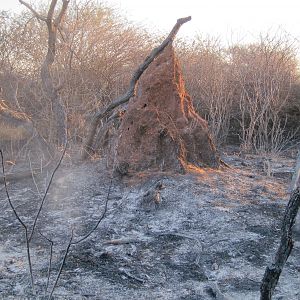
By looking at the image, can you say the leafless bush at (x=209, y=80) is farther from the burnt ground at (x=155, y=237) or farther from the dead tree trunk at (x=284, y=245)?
the dead tree trunk at (x=284, y=245)

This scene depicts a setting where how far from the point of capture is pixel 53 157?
891cm

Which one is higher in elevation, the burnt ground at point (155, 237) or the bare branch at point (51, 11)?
the bare branch at point (51, 11)

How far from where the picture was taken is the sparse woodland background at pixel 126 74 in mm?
10539

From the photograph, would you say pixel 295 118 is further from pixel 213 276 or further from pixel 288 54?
pixel 213 276

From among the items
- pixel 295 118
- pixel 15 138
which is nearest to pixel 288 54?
pixel 295 118

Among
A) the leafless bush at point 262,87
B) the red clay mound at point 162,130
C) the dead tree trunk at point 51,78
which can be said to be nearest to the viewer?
the red clay mound at point 162,130

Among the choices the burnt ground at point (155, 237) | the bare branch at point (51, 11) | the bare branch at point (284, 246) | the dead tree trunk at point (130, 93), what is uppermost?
the bare branch at point (51, 11)

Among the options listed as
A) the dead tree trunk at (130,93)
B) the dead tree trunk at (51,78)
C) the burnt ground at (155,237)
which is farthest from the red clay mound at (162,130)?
the dead tree trunk at (51,78)

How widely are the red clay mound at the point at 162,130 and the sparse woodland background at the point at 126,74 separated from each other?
9.08ft

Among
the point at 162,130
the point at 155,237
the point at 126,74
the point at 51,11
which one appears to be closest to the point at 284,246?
the point at 155,237

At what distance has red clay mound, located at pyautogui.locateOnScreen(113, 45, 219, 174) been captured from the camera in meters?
6.93

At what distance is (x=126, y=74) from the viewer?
14.0 metres

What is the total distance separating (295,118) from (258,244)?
31.9ft

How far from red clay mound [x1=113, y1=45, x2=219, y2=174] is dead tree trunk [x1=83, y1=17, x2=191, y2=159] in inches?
15.9
